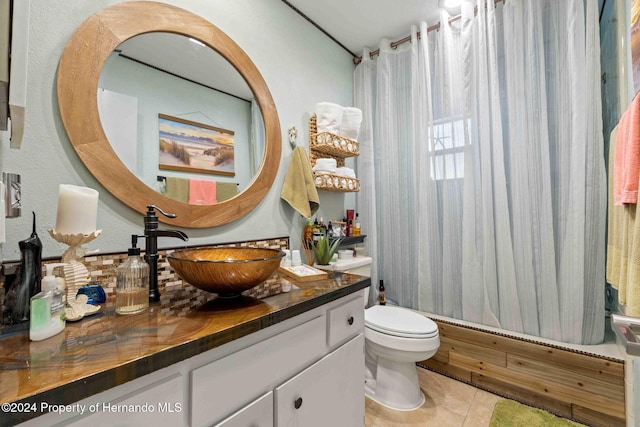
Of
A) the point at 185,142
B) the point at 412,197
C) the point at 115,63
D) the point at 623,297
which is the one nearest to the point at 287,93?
the point at 185,142

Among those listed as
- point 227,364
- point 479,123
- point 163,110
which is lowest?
point 227,364

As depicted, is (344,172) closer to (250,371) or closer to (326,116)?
(326,116)

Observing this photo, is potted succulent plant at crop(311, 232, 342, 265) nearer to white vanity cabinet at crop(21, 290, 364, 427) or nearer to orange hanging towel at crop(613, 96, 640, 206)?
white vanity cabinet at crop(21, 290, 364, 427)

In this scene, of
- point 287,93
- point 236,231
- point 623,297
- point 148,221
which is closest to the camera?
point 148,221

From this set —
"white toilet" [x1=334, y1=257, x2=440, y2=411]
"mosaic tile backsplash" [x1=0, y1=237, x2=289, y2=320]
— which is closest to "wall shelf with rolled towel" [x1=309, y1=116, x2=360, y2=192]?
"white toilet" [x1=334, y1=257, x2=440, y2=411]

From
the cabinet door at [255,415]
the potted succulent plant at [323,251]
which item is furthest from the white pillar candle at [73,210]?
the potted succulent plant at [323,251]

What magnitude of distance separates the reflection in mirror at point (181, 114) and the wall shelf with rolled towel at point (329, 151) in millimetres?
462

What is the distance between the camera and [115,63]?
1117 mm

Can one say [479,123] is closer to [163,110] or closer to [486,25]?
[486,25]

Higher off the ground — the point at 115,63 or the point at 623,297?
the point at 115,63

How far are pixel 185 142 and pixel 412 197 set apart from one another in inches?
65.7

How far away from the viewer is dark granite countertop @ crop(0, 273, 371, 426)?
46cm

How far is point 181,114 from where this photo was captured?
131cm

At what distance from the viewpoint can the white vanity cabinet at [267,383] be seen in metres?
0.55
